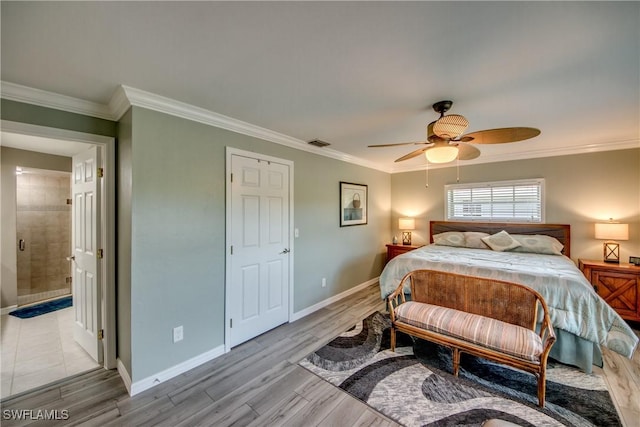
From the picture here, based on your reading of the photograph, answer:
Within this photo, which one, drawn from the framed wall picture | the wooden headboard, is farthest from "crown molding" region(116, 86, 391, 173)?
the wooden headboard

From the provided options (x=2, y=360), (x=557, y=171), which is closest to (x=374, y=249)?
(x=557, y=171)

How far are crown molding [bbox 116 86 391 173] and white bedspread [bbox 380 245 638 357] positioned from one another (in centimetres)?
215

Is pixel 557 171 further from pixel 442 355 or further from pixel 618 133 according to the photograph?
pixel 442 355

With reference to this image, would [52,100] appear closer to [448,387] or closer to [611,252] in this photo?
[448,387]

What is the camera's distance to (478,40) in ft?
4.82

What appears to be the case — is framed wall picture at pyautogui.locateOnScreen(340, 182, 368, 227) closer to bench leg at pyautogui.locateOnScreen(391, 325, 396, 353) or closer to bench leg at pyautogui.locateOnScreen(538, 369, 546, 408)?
bench leg at pyautogui.locateOnScreen(391, 325, 396, 353)

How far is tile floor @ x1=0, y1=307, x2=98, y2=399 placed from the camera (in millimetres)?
2242

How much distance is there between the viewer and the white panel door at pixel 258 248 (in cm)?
283

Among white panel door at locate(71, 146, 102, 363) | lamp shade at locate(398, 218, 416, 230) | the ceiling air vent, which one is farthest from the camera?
lamp shade at locate(398, 218, 416, 230)

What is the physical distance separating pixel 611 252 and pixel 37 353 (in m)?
7.14

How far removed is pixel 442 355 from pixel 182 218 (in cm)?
291

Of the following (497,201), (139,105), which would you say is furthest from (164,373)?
(497,201)

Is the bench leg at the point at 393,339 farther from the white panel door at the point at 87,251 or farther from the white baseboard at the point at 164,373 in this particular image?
the white panel door at the point at 87,251

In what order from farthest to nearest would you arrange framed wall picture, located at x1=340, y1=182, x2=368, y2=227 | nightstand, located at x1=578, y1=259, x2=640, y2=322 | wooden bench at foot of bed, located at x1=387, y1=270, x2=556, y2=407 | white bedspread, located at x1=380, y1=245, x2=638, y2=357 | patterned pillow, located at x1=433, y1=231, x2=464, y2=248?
1. patterned pillow, located at x1=433, y1=231, x2=464, y2=248
2. framed wall picture, located at x1=340, y1=182, x2=368, y2=227
3. nightstand, located at x1=578, y1=259, x2=640, y2=322
4. white bedspread, located at x1=380, y1=245, x2=638, y2=357
5. wooden bench at foot of bed, located at x1=387, y1=270, x2=556, y2=407
